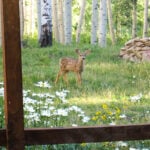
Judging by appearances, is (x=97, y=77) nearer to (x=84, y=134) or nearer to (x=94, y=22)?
(x=84, y=134)

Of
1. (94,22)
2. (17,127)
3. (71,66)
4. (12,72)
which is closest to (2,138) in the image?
(17,127)

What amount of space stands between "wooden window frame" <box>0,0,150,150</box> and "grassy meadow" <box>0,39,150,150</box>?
133 cm

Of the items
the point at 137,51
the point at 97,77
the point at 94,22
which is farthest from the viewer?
the point at 94,22

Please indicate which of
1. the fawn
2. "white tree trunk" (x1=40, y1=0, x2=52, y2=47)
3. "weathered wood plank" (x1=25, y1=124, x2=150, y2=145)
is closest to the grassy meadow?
the fawn

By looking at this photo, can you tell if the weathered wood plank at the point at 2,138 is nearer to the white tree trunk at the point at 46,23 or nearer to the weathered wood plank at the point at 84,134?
the weathered wood plank at the point at 84,134

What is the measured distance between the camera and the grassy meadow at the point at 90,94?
17.9 ft

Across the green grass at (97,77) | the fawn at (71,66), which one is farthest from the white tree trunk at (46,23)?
the fawn at (71,66)

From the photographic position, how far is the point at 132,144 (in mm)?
5250

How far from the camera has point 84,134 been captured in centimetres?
348

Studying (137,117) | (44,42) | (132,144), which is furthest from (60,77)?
(44,42)

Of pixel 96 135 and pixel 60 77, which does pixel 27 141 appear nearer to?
pixel 96 135

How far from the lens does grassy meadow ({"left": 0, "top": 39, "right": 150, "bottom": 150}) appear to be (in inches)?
215

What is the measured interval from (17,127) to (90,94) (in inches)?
229

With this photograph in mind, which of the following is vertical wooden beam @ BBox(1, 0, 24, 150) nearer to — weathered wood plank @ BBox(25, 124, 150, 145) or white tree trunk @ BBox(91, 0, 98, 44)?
weathered wood plank @ BBox(25, 124, 150, 145)
